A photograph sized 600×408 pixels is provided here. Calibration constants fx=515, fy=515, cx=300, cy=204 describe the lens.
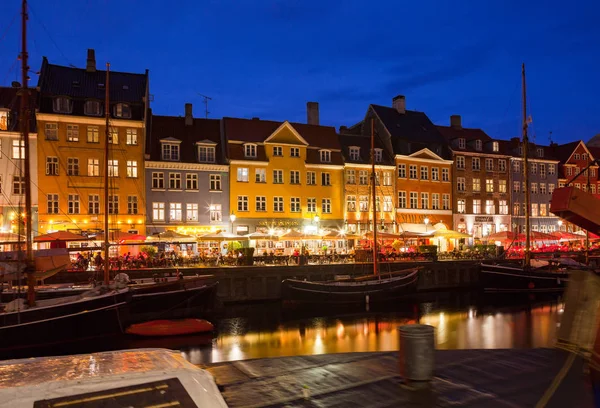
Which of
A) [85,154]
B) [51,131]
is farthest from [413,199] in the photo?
[51,131]

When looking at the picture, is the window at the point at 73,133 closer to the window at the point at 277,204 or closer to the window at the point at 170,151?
the window at the point at 170,151

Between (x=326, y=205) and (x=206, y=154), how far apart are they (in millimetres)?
11900

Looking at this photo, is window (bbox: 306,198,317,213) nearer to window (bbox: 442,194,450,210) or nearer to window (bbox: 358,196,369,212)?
window (bbox: 358,196,369,212)

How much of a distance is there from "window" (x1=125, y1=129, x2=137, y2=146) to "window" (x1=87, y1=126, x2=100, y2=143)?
83.1 inches

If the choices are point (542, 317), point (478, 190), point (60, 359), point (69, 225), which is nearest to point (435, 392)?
point (60, 359)

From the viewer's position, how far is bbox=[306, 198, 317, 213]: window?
46594 mm

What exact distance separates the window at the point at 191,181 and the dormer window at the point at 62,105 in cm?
1010

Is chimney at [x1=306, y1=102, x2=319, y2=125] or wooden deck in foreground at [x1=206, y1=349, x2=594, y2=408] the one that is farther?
chimney at [x1=306, y1=102, x2=319, y2=125]

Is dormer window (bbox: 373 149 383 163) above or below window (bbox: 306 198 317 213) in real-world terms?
above

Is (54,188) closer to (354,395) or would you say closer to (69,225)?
(69,225)

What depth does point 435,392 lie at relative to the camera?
7742 millimetres

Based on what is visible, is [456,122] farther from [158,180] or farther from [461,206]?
[158,180]

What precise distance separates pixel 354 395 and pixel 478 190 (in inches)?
2067

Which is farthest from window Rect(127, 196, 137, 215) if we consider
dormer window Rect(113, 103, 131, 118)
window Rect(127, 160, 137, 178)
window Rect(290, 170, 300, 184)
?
window Rect(290, 170, 300, 184)
